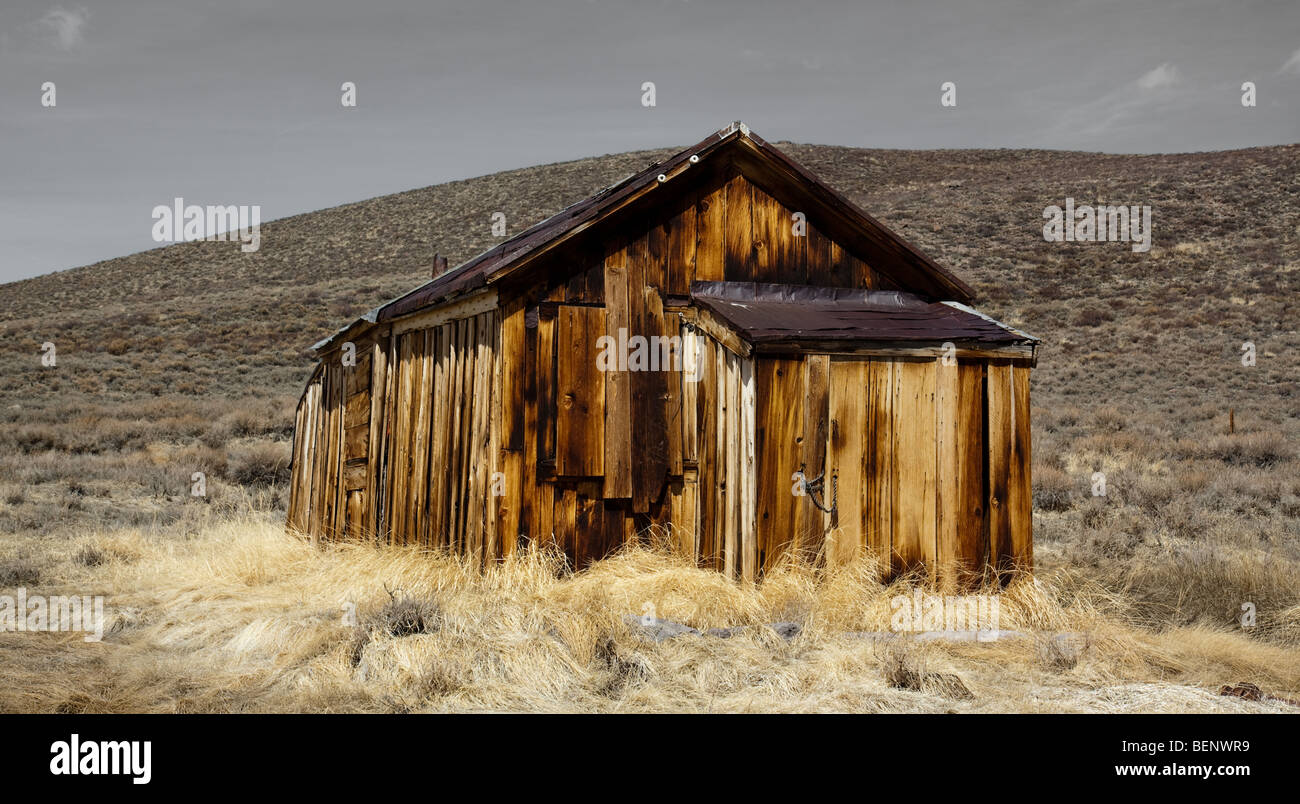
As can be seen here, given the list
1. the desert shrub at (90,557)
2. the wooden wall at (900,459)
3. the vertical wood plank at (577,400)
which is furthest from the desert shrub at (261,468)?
the wooden wall at (900,459)

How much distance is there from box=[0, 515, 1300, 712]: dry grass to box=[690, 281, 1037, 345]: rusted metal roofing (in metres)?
1.71

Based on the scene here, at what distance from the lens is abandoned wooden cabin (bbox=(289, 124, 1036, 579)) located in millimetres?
7242

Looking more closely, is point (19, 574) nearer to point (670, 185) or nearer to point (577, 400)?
point (577, 400)

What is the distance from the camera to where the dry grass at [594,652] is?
5.23m

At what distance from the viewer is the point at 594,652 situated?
5844 millimetres

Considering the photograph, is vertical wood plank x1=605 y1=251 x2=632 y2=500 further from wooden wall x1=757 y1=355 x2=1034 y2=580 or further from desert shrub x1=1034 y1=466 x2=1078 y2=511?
desert shrub x1=1034 y1=466 x2=1078 y2=511

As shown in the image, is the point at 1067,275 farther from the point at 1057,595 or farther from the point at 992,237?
the point at 1057,595

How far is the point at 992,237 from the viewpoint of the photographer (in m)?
37.5

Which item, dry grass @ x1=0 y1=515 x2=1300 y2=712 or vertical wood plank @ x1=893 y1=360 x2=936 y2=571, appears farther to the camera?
vertical wood plank @ x1=893 y1=360 x2=936 y2=571

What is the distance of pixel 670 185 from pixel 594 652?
163 inches

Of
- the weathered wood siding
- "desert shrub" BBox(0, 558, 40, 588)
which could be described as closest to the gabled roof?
the weathered wood siding

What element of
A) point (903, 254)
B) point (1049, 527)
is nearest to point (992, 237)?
point (1049, 527)

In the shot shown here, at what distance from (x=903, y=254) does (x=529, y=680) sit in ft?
17.6

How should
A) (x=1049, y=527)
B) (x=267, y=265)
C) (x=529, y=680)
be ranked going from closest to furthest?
(x=529, y=680)
(x=1049, y=527)
(x=267, y=265)
